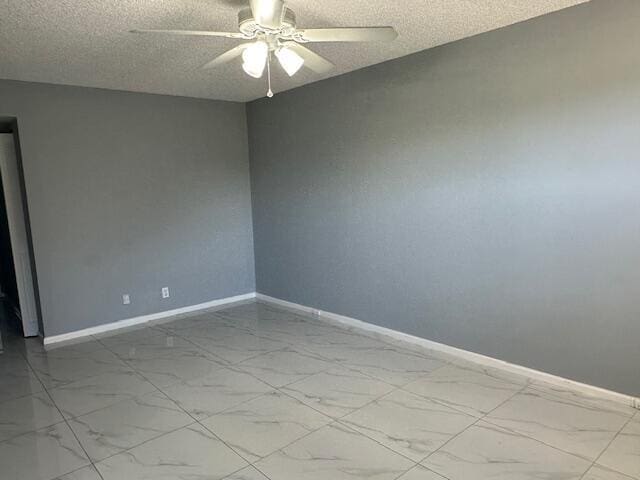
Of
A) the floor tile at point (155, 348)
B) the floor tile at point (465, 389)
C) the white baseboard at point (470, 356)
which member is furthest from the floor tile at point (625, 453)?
the floor tile at point (155, 348)

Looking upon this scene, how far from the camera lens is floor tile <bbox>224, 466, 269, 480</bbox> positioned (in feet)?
6.91

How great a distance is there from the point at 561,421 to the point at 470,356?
0.89 metres

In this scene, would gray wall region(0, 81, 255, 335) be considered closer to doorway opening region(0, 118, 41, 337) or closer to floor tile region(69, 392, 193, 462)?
doorway opening region(0, 118, 41, 337)

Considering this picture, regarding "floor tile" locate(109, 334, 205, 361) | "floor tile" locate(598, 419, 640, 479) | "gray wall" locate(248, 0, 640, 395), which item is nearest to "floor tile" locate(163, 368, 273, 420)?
"floor tile" locate(109, 334, 205, 361)

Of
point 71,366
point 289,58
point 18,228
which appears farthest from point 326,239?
point 18,228

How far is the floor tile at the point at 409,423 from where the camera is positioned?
2.34 m

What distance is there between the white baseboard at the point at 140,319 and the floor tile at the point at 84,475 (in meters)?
2.24

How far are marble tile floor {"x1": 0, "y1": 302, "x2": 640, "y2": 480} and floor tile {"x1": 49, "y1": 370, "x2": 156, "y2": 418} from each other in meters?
0.01

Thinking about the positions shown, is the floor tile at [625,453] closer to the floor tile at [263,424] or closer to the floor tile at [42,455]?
the floor tile at [263,424]

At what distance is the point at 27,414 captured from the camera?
2.79m

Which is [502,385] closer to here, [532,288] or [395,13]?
[532,288]

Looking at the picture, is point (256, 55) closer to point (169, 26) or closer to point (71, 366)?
point (169, 26)

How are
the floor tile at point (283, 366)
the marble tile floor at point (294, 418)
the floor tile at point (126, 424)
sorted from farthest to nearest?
the floor tile at point (283, 366) < the floor tile at point (126, 424) < the marble tile floor at point (294, 418)

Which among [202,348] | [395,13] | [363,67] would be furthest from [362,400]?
[363,67]
